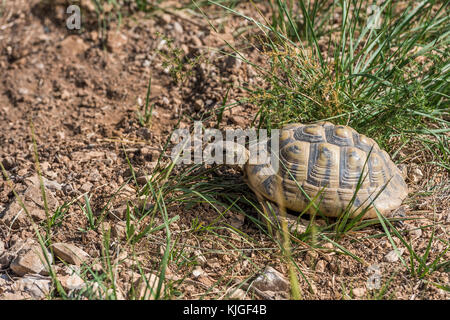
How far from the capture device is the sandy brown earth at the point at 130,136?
9.48 ft

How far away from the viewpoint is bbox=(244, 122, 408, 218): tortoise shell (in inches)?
118

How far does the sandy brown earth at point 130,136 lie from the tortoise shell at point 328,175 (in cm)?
22

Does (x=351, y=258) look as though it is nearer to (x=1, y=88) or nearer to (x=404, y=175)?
(x=404, y=175)

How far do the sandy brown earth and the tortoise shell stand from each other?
0.71 feet

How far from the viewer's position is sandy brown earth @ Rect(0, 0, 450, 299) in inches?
114

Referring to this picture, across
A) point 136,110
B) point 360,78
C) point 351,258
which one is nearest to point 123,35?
point 136,110

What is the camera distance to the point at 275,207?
3.17 m

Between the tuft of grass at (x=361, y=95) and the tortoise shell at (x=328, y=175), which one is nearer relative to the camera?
the tortoise shell at (x=328, y=175)

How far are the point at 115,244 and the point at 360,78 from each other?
6.76 feet

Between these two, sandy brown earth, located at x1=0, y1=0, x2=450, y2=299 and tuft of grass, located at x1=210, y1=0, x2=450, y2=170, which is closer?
sandy brown earth, located at x1=0, y1=0, x2=450, y2=299

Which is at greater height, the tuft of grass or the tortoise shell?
the tuft of grass

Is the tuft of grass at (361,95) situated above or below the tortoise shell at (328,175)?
above

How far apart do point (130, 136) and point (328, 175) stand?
5.40 feet
